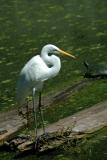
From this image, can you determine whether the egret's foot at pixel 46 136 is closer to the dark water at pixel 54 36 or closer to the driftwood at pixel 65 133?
the driftwood at pixel 65 133

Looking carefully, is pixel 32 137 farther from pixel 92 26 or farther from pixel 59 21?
pixel 59 21

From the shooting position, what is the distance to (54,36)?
11.6 metres

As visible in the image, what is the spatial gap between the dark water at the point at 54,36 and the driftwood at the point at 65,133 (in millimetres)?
131

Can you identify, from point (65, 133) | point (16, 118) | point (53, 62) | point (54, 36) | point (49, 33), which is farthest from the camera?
point (49, 33)

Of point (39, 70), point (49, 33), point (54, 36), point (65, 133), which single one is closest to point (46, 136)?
point (65, 133)

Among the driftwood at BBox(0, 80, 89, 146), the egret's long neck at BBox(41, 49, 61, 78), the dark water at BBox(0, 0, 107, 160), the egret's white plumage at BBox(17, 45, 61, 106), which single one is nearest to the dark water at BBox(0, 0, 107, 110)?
the dark water at BBox(0, 0, 107, 160)

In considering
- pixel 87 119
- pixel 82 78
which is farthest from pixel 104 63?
pixel 87 119

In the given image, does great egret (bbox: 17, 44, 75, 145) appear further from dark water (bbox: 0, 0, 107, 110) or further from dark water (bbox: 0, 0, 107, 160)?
dark water (bbox: 0, 0, 107, 110)

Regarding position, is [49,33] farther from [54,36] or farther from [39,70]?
[39,70]

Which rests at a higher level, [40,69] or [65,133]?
[40,69]

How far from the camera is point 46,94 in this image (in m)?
7.88

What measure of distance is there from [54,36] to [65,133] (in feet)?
19.2

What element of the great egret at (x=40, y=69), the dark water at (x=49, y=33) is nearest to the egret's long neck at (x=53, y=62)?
the great egret at (x=40, y=69)

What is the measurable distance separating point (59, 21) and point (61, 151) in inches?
287
